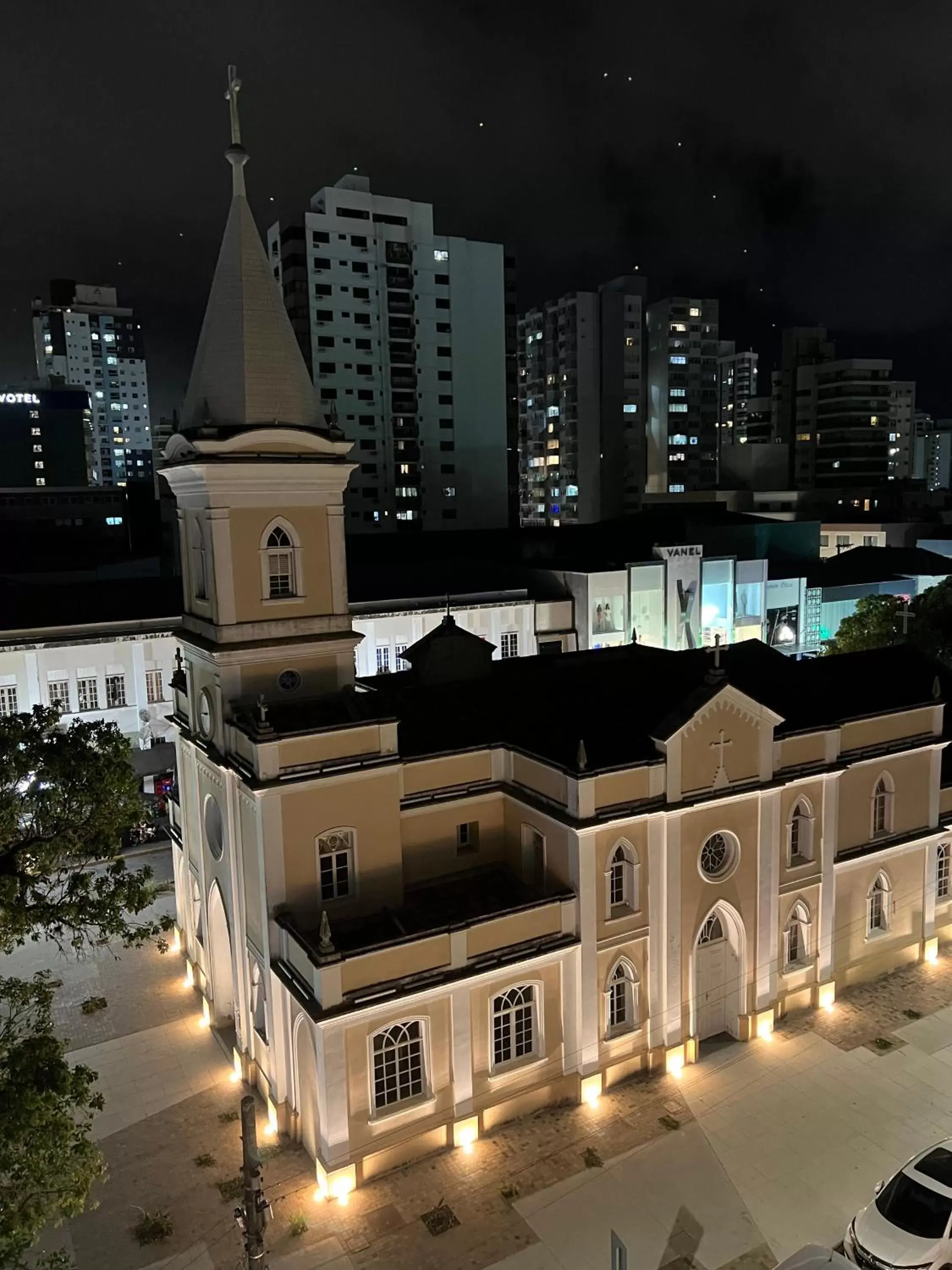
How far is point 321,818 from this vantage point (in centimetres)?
2233

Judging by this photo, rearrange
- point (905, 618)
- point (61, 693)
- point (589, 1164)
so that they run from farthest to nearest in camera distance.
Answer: point (905, 618)
point (61, 693)
point (589, 1164)

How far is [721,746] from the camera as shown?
24.2 meters

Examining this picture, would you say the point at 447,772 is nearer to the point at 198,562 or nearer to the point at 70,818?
the point at 198,562

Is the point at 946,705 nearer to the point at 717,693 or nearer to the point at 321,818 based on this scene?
the point at 717,693

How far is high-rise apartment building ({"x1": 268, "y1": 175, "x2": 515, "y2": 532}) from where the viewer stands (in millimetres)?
77312

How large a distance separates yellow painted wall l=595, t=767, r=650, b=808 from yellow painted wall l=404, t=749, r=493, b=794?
385 centimetres

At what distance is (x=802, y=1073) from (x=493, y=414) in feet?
230

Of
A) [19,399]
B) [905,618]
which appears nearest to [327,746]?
[905,618]

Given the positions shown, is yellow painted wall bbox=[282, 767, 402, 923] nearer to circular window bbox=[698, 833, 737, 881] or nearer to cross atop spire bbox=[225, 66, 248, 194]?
circular window bbox=[698, 833, 737, 881]

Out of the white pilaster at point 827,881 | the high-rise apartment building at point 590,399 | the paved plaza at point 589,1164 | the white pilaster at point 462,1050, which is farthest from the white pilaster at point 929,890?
the high-rise apartment building at point 590,399

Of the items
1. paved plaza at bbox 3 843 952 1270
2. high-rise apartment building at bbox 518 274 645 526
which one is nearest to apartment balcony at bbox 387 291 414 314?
high-rise apartment building at bbox 518 274 645 526

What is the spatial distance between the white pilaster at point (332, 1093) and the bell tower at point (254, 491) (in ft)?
26.9

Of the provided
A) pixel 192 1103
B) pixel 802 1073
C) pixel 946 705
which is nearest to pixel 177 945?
pixel 192 1103

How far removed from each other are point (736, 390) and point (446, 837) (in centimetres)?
14788
